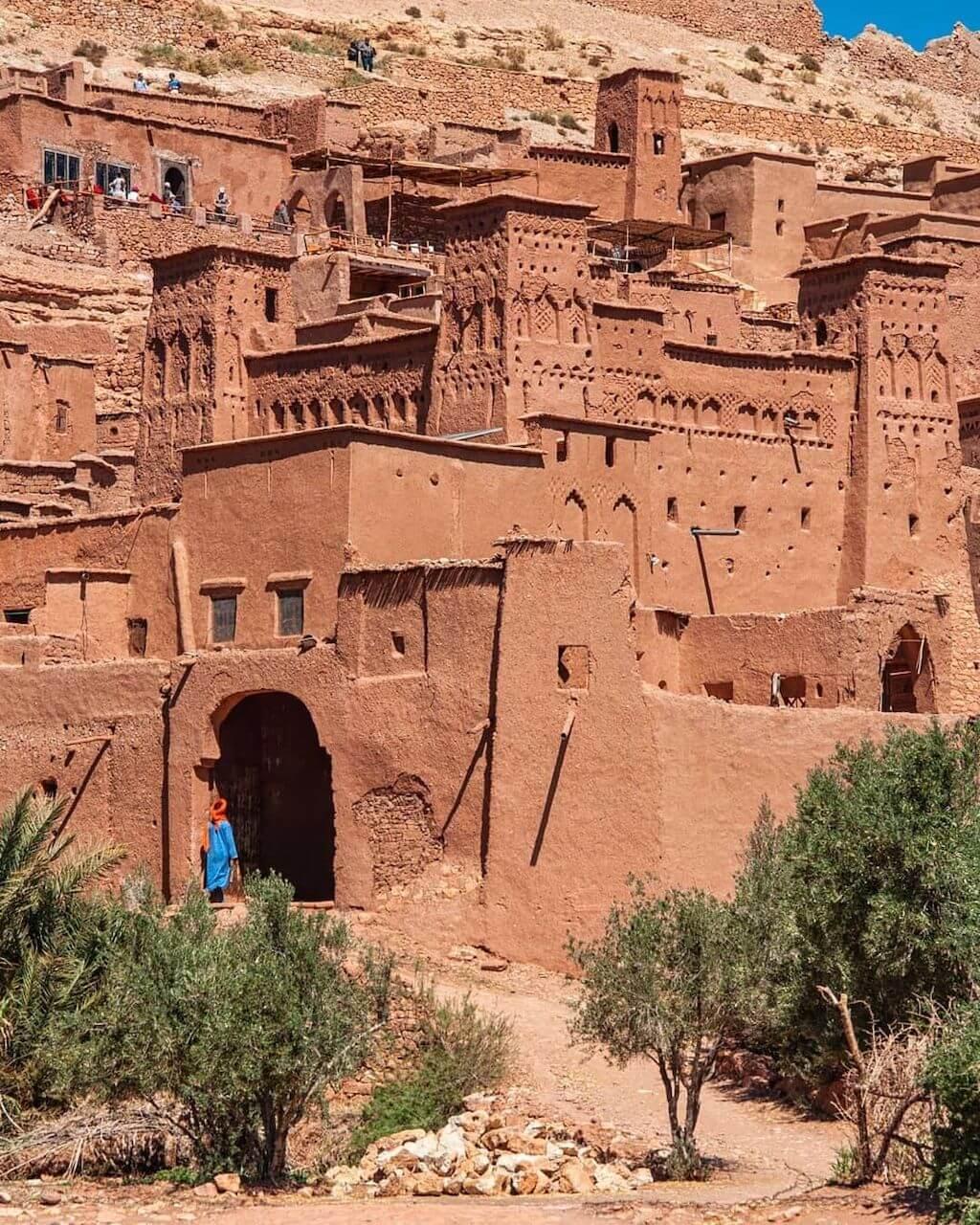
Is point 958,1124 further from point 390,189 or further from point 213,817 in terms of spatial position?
point 390,189

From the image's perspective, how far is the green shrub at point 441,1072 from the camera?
28769 millimetres

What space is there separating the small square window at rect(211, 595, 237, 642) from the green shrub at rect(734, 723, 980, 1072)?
9439 millimetres

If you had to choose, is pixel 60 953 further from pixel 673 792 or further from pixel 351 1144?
pixel 673 792

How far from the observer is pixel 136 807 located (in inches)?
1401

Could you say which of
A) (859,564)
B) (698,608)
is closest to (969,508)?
(859,564)

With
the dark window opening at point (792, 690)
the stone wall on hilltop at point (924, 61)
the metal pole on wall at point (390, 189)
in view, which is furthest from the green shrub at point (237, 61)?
the dark window opening at point (792, 690)

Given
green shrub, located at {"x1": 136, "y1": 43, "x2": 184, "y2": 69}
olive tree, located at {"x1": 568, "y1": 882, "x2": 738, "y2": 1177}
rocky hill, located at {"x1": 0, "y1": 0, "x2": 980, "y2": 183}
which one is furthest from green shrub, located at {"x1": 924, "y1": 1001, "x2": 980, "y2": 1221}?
green shrub, located at {"x1": 136, "y1": 43, "x2": 184, "y2": 69}

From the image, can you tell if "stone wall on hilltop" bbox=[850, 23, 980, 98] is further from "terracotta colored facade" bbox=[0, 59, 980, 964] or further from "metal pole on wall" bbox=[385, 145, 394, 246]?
"terracotta colored facade" bbox=[0, 59, 980, 964]

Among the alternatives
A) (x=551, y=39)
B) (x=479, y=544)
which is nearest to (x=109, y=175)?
(x=479, y=544)

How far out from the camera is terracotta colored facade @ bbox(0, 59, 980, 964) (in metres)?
33.0

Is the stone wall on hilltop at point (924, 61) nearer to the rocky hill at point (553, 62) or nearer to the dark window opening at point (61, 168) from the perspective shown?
the rocky hill at point (553, 62)

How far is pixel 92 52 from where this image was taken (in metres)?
61.9

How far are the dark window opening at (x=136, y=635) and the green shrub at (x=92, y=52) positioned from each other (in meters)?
25.9

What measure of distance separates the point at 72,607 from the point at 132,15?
29.6m
